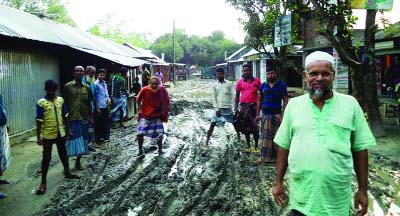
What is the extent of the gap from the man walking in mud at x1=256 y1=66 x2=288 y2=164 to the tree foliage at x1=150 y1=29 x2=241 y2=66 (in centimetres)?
6485

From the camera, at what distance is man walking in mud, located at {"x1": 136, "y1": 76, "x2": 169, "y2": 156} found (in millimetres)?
7898

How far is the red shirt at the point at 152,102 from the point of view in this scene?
789cm

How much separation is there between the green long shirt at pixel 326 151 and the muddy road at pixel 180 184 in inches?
87.7

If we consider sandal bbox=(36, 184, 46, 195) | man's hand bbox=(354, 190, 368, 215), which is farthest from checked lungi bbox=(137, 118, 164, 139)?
man's hand bbox=(354, 190, 368, 215)

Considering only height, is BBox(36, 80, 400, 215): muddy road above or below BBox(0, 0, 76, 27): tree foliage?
below

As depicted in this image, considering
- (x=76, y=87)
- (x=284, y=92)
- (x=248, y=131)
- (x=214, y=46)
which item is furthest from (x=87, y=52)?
(x=214, y=46)

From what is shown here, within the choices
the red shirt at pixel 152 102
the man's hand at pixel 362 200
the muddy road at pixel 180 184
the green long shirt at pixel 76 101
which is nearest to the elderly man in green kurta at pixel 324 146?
the man's hand at pixel 362 200

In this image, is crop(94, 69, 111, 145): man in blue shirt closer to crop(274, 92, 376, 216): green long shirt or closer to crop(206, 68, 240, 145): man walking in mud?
crop(206, 68, 240, 145): man walking in mud

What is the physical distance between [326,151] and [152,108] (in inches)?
226

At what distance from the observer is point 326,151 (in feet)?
8.06

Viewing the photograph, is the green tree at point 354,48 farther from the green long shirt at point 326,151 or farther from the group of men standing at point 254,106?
the green long shirt at point 326,151

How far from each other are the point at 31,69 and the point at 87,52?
1880 mm

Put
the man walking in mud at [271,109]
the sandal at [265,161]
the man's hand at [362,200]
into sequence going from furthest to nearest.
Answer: the sandal at [265,161], the man walking in mud at [271,109], the man's hand at [362,200]

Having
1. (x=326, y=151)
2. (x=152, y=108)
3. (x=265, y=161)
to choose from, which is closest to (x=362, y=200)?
(x=326, y=151)
